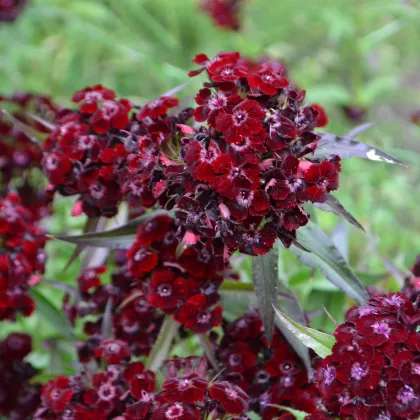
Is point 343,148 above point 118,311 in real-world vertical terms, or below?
above

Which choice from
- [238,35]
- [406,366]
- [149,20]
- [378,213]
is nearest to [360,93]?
[378,213]

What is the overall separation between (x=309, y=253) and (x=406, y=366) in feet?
0.99

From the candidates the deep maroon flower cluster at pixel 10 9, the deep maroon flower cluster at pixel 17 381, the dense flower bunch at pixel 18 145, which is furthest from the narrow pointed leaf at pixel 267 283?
the deep maroon flower cluster at pixel 10 9

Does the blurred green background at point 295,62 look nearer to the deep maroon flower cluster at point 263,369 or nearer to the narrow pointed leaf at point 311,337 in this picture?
the deep maroon flower cluster at point 263,369

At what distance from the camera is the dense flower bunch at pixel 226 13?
12.8 ft

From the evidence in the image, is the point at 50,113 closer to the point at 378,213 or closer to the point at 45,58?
the point at 378,213

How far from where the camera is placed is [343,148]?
1.19 meters

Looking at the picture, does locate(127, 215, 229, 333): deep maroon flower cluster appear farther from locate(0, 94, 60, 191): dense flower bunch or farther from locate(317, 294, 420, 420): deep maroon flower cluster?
locate(0, 94, 60, 191): dense flower bunch

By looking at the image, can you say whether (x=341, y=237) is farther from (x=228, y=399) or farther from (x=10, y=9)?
(x=10, y=9)

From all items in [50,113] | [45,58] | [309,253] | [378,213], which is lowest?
[309,253]

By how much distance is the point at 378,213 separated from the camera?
288 centimetres

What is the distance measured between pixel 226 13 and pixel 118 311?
282 cm

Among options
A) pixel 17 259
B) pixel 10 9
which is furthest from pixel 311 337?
pixel 10 9

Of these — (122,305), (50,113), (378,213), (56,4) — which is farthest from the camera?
(56,4)
